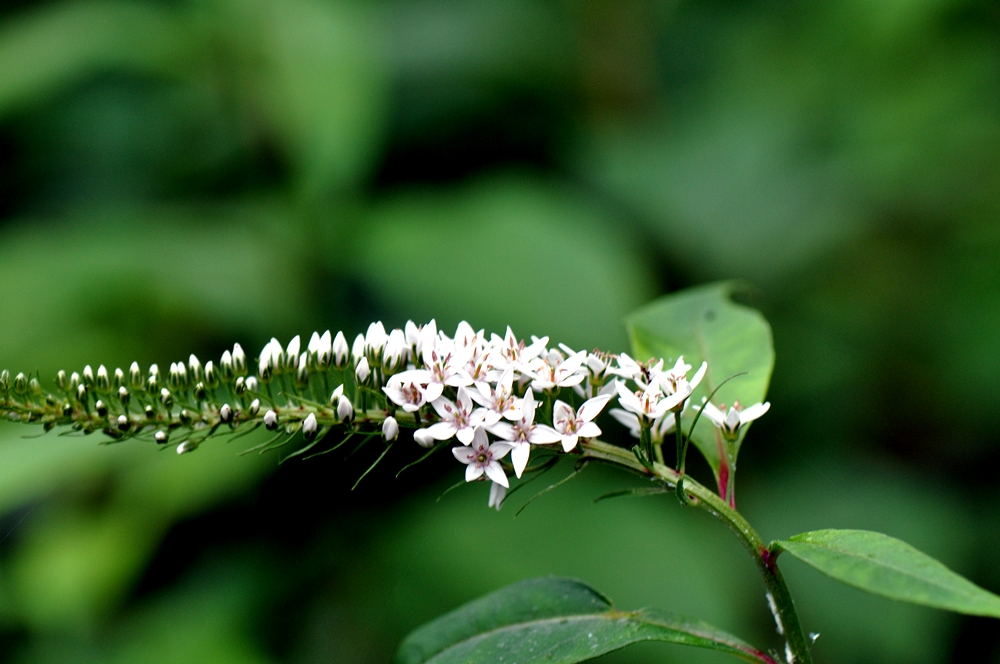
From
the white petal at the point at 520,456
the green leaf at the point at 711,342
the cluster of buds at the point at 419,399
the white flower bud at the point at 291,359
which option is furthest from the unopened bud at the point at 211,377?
the green leaf at the point at 711,342

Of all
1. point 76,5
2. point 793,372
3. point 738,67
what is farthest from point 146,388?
point 738,67

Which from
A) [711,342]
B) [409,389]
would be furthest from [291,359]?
[711,342]

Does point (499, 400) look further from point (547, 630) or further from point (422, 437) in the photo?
point (547, 630)

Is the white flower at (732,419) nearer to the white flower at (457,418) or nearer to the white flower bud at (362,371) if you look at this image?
the white flower at (457,418)

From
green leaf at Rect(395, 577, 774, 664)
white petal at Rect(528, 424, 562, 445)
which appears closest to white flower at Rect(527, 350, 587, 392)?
white petal at Rect(528, 424, 562, 445)

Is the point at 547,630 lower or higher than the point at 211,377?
lower

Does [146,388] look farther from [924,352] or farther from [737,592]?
[924,352]

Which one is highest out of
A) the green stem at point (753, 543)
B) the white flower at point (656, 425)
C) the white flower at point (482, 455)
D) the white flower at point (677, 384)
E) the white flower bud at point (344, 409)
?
the white flower bud at point (344, 409)
